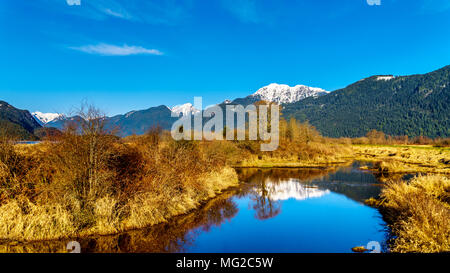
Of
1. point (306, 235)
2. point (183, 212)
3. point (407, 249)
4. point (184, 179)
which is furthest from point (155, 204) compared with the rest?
point (407, 249)

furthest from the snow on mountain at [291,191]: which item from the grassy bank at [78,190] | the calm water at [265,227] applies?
the grassy bank at [78,190]

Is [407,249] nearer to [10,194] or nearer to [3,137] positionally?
[10,194]

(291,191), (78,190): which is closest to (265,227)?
(78,190)

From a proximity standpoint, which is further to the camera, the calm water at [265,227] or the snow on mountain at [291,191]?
the snow on mountain at [291,191]

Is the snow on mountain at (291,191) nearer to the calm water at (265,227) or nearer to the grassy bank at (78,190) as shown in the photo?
the calm water at (265,227)

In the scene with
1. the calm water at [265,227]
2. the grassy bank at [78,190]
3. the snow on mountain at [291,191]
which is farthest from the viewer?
the snow on mountain at [291,191]

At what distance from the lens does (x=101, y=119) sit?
40.8 ft

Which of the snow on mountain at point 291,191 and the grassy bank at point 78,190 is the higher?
the grassy bank at point 78,190

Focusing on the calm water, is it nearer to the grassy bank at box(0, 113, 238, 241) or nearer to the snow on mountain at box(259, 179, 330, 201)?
the snow on mountain at box(259, 179, 330, 201)

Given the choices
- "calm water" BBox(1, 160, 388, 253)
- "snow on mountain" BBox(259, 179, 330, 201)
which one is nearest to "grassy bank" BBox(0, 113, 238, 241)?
"calm water" BBox(1, 160, 388, 253)

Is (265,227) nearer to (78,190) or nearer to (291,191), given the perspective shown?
(78,190)

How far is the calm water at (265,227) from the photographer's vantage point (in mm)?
10508

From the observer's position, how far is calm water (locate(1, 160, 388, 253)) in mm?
10508
